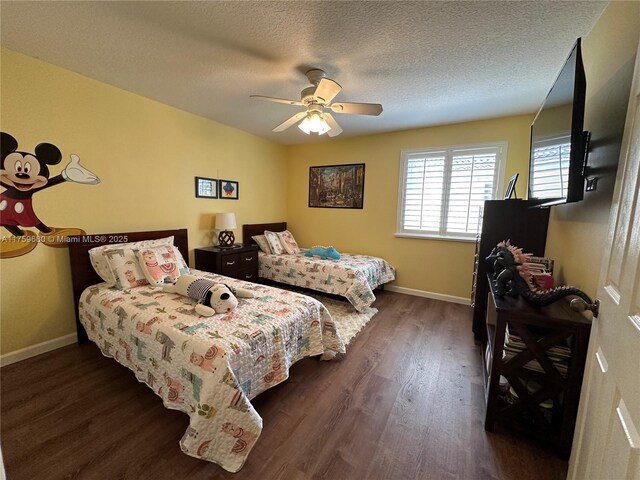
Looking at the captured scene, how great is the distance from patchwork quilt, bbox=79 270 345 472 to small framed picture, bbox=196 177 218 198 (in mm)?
1560

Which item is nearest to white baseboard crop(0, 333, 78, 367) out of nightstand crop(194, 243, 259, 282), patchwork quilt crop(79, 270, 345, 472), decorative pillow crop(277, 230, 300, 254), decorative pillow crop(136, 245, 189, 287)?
patchwork quilt crop(79, 270, 345, 472)

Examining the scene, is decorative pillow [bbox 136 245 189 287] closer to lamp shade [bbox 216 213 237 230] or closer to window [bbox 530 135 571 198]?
lamp shade [bbox 216 213 237 230]

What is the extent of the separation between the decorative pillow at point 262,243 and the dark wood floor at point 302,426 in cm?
220

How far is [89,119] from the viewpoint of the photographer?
243cm

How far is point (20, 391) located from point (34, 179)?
1610 millimetres

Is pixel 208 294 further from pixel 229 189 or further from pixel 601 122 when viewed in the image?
pixel 601 122

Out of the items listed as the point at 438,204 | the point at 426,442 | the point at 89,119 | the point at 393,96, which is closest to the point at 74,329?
the point at 89,119

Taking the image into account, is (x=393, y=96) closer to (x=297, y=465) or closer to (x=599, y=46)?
(x=599, y=46)

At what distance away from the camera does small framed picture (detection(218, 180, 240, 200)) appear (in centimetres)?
376

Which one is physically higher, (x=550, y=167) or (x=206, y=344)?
(x=550, y=167)

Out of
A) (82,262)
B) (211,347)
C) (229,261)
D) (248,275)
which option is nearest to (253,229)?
(248,275)

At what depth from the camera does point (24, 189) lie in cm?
213

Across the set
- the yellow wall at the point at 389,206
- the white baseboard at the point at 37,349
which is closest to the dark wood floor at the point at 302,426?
the white baseboard at the point at 37,349

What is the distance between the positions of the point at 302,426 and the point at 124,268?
2.01 meters
